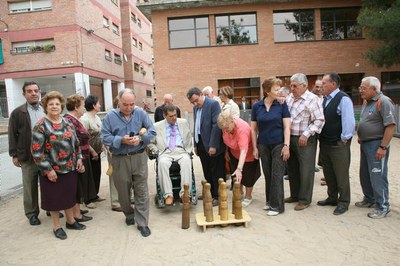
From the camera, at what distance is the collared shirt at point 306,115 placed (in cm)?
465

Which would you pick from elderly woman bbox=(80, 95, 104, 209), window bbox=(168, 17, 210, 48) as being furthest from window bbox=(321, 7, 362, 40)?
elderly woman bbox=(80, 95, 104, 209)

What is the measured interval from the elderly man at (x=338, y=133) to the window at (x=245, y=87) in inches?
483

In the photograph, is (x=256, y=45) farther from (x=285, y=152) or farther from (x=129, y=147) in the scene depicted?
(x=129, y=147)

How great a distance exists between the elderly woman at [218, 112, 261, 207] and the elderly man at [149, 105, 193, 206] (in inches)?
26.8

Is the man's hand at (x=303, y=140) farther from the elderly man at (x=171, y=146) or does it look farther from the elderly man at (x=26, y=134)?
the elderly man at (x=26, y=134)

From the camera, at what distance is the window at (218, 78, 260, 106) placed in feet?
55.9

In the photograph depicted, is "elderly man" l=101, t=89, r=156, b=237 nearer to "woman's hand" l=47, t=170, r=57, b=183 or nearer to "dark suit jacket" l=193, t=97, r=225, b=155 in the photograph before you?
"woman's hand" l=47, t=170, r=57, b=183

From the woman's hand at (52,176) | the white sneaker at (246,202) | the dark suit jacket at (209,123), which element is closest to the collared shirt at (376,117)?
the white sneaker at (246,202)

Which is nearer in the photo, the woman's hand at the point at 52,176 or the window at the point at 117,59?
the woman's hand at the point at 52,176

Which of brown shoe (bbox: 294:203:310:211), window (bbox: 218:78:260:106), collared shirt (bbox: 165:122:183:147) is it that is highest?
window (bbox: 218:78:260:106)

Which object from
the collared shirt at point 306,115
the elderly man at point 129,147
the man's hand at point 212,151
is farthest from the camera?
the man's hand at point 212,151

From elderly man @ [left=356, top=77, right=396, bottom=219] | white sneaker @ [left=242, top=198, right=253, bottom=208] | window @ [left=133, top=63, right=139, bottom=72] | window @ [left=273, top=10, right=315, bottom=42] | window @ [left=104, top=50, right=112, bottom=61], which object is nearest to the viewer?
elderly man @ [left=356, top=77, right=396, bottom=219]

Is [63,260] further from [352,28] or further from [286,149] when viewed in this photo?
[352,28]

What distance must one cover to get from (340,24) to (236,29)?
540 centimetres
